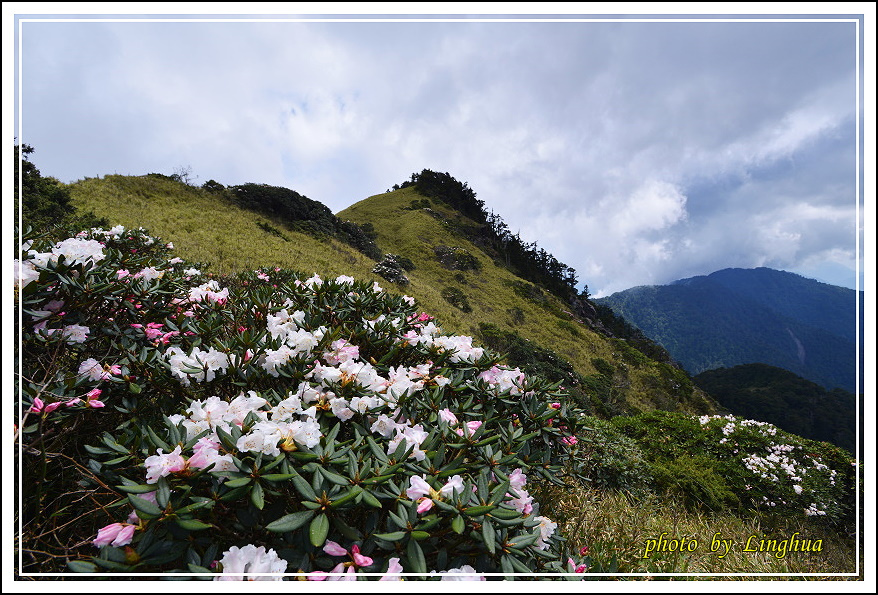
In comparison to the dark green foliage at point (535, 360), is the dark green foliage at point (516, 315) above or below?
above

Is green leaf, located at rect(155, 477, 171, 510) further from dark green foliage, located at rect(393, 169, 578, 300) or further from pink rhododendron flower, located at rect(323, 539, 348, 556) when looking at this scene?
dark green foliage, located at rect(393, 169, 578, 300)

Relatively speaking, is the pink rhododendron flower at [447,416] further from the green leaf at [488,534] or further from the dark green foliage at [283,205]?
the dark green foliage at [283,205]

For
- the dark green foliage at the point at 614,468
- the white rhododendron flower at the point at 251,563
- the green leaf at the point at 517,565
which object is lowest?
the dark green foliage at the point at 614,468

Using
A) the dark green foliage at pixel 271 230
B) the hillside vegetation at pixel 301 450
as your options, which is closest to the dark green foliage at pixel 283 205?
the dark green foliage at pixel 271 230

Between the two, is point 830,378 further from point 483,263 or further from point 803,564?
point 803,564

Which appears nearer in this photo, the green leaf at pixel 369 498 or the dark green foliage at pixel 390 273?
the green leaf at pixel 369 498

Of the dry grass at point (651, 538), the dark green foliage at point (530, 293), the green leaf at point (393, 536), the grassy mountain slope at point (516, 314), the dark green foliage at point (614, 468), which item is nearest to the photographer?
the green leaf at point (393, 536)

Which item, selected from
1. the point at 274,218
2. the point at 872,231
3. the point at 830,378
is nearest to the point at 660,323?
the point at 830,378
